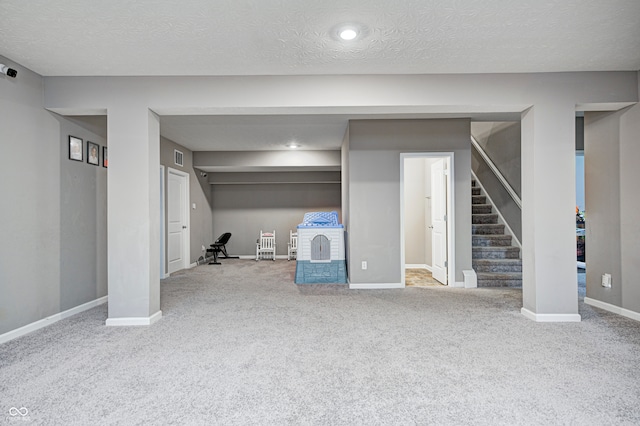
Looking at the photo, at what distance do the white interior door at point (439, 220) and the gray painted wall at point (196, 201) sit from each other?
184 inches

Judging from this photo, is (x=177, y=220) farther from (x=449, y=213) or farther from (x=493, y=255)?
(x=493, y=255)

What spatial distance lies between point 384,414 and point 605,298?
3468mm

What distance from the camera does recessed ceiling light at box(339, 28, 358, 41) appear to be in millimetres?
2549

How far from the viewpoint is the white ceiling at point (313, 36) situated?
7.44 ft

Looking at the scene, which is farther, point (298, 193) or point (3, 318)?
point (298, 193)

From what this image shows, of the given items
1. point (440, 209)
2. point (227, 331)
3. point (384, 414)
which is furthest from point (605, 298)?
point (227, 331)

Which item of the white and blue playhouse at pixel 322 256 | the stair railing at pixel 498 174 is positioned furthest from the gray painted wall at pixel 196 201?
the stair railing at pixel 498 174

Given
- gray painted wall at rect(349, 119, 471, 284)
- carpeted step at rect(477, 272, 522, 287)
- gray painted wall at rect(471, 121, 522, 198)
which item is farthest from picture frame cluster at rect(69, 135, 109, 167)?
gray painted wall at rect(471, 121, 522, 198)

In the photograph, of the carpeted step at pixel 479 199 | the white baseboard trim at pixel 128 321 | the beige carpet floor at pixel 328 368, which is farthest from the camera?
the carpeted step at pixel 479 199

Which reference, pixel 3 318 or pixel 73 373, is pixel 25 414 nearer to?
pixel 73 373

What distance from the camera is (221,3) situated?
2.22 metres

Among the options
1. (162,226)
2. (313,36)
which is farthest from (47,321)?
(313,36)

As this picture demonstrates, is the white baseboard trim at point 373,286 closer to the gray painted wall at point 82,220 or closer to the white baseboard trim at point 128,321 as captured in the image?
the white baseboard trim at point 128,321

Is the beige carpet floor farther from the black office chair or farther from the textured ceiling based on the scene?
the black office chair
